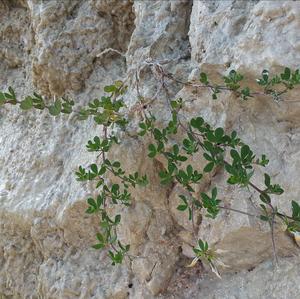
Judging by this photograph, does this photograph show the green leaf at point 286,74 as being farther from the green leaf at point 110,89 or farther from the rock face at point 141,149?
the green leaf at point 110,89

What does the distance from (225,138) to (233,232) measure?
0.28 meters

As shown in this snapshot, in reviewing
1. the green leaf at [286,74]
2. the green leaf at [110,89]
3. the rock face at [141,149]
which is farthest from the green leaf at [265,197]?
the green leaf at [110,89]

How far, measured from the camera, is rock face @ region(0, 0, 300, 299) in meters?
1.34

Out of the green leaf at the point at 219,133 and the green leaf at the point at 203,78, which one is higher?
the green leaf at the point at 203,78

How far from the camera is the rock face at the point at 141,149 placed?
134cm

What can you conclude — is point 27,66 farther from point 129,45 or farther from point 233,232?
point 233,232

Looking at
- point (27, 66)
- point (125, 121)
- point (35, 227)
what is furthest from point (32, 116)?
point (125, 121)

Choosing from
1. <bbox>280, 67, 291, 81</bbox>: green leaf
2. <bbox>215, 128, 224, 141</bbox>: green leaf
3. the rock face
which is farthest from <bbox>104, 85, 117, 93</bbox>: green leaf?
<bbox>280, 67, 291, 81</bbox>: green leaf

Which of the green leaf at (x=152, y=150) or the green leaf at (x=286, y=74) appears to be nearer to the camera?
the green leaf at (x=286, y=74)

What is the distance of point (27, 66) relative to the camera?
2.05 meters

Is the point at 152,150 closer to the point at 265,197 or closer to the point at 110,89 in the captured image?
the point at 110,89

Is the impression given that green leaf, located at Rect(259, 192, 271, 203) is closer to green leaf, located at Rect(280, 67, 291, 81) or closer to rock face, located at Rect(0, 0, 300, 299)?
rock face, located at Rect(0, 0, 300, 299)

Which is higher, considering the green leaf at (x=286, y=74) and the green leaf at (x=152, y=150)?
the green leaf at (x=286, y=74)

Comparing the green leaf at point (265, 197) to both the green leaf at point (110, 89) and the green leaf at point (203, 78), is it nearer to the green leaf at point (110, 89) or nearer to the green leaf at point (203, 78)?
the green leaf at point (203, 78)
